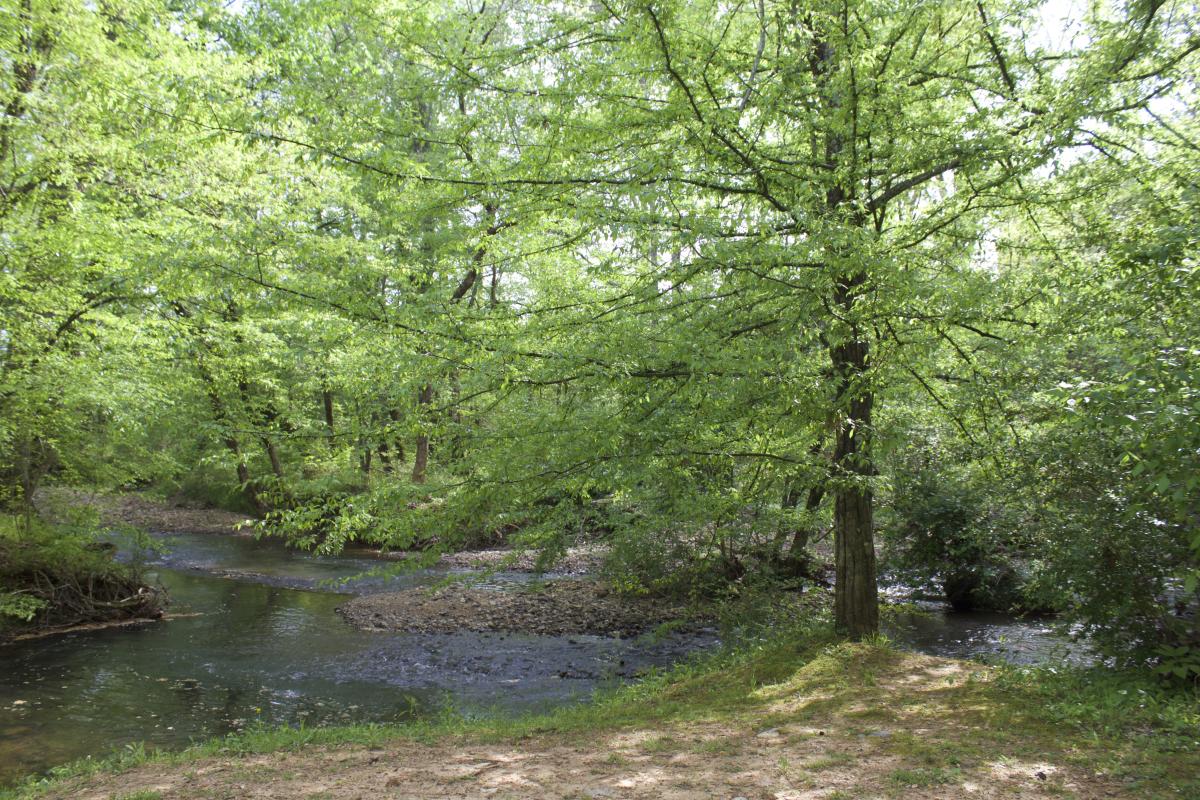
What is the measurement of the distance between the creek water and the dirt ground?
1894 millimetres

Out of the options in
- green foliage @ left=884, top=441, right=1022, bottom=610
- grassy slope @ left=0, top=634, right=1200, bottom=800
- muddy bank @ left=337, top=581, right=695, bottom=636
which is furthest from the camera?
muddy bank @ left=337, top=581, right=695, bottom=636

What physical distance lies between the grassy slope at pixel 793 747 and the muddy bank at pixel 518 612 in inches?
219

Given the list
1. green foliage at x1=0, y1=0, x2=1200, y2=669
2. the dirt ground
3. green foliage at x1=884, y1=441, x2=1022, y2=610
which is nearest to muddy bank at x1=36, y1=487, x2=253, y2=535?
green foliage at x1=0, y1=0, x2=1200, y2=669

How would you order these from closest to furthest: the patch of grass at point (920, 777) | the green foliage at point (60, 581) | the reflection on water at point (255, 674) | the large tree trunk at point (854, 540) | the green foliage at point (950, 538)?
the patch of grass at point (920, 777), the large tree trunk at point (854, 540), the reflection on water at point (255, 674), the green foliage at point (950, 538), the green foliage at point (60, 581)

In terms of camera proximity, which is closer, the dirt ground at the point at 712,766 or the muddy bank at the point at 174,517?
the dirt ground at the point at 712,766

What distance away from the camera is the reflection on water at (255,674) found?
8.05 m

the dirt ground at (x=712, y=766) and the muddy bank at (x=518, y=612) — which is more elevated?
the dirt ground at (x=712, y=766)

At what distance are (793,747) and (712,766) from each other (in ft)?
2.20

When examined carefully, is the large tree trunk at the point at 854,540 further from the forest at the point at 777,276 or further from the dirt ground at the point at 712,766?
the dirt ground at the point at 712,766

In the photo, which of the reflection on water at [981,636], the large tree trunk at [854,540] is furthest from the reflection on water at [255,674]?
the large tree trunk at [854,540]

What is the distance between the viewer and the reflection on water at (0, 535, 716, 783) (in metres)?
8.05

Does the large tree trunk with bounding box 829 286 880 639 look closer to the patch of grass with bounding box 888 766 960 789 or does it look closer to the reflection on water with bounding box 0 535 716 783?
the patch of grass with bounding box 888 766 960 789

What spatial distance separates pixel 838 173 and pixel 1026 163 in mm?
1331

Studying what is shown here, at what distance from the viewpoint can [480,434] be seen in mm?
6844
